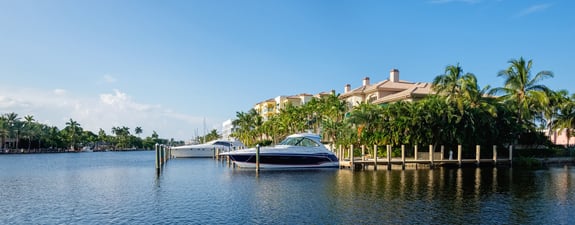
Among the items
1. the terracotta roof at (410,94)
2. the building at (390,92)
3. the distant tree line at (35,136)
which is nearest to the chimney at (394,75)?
the building at (390,92)

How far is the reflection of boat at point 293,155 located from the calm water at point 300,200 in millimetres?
5738

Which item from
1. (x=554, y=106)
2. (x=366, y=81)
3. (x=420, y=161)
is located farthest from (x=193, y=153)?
(x=554, y=106)

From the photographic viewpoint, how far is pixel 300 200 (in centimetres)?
2319

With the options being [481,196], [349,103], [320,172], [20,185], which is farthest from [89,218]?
[349,103]

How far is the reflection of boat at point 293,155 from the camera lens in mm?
40469

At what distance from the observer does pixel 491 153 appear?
48.7 meters

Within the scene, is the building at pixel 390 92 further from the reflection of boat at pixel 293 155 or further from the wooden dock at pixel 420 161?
the reflection of boat at pixel 293 155

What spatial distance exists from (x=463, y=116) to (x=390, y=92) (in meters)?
18.3

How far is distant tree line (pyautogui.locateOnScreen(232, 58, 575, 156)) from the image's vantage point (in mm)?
45469

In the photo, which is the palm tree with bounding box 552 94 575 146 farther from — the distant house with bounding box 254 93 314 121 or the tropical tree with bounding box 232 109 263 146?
the tropical tree with bounding box 232 109 263 146

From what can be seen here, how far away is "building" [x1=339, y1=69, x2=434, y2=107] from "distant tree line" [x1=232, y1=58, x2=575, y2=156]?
232 inches

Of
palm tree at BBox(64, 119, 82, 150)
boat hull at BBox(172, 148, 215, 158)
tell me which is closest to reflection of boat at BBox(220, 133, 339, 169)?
boat hull at BBox(172, 148, 215, 158)

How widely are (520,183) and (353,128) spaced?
2057cm

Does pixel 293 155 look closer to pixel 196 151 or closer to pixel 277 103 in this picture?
pixel 196 151
